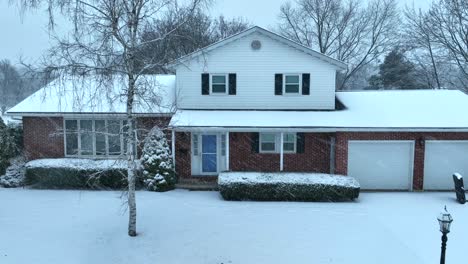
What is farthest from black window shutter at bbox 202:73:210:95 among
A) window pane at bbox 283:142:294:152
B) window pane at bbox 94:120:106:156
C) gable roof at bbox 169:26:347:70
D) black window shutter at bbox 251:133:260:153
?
window pane at bbox 94:120:106:156

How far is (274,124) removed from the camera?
14.9m

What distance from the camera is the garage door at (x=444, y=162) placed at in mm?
15578

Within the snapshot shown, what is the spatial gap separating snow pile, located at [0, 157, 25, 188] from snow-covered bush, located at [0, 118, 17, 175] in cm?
22

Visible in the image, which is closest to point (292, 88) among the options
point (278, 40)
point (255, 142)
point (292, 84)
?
point (292, 84)

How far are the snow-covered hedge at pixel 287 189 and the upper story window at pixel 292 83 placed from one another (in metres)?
4.39

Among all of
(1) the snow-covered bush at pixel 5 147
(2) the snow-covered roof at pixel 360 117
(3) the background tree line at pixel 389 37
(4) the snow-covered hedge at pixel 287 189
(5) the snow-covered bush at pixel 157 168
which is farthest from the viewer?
(3) the background tree line at pixel 389 37

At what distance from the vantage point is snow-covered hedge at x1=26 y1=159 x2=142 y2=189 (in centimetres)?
1494

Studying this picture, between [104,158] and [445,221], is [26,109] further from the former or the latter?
[445,221]

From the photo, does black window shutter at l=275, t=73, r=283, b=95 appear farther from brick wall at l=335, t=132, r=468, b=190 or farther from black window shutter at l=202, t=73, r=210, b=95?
brick wall at l=335, t=132, r=468, b=190

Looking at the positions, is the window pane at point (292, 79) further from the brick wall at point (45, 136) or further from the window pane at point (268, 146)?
the brick wall at point (45, 136)

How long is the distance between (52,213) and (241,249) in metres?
6.01

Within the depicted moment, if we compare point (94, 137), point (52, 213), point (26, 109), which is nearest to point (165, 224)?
point (52, 213)

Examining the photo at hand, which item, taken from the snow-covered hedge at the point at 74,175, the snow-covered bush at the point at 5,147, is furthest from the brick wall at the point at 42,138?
the snow-covered hedge at the point at 74,175

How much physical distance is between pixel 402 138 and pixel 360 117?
1.76 metres
